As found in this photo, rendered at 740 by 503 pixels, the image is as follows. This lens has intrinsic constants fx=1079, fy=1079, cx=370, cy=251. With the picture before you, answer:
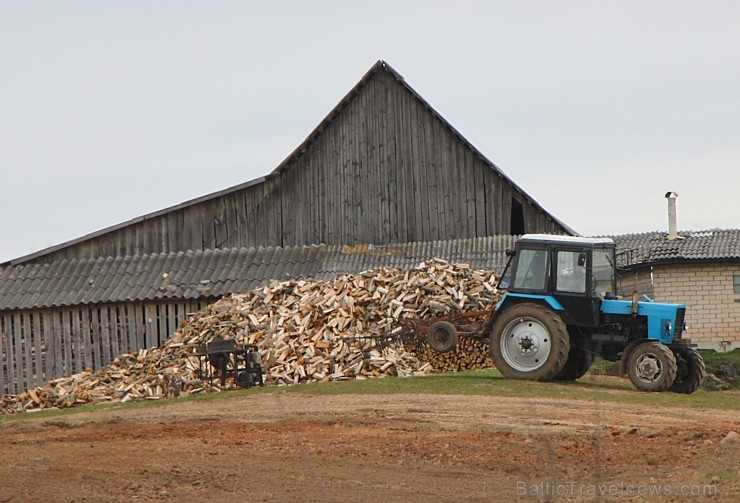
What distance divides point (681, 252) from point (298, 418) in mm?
19639

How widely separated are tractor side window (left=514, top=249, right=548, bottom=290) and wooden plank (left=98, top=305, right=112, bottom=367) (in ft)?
40.3

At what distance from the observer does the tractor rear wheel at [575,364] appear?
1842 cm

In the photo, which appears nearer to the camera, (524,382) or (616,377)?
(524,382)

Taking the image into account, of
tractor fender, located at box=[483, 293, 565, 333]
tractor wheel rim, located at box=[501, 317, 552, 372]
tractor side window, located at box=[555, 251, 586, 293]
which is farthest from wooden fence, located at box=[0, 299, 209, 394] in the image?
tractor side window, located at box=[555, 251, 586, 293]

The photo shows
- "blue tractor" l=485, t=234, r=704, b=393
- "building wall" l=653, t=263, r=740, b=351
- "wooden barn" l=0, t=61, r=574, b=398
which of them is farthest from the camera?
"building wall" l=653, t=263, r=740, b=351

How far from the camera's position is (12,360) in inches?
1070

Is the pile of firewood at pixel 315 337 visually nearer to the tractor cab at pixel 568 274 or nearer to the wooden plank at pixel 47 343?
the wooden plank at pixel 47 343

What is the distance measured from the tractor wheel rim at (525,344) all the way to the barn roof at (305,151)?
11.3 m

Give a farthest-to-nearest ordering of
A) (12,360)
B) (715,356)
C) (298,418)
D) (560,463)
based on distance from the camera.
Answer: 1. (12,360)
2. (715,356)
3. (298,418)
4. (560,463)

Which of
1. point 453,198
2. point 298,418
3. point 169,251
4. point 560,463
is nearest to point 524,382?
point 298,418

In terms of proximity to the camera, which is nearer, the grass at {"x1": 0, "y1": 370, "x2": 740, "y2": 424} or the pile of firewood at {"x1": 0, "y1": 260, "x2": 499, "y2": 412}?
the grass at {"x1": 0, "y1": 370, "x2": 740, "y2": 424}

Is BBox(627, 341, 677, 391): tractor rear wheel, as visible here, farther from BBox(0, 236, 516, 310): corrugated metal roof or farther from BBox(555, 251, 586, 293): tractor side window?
BBox(0, 236, 516, 310): corrugated metal roof

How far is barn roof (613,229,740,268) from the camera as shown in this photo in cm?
3091

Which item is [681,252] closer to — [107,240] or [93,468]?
[107,240]
